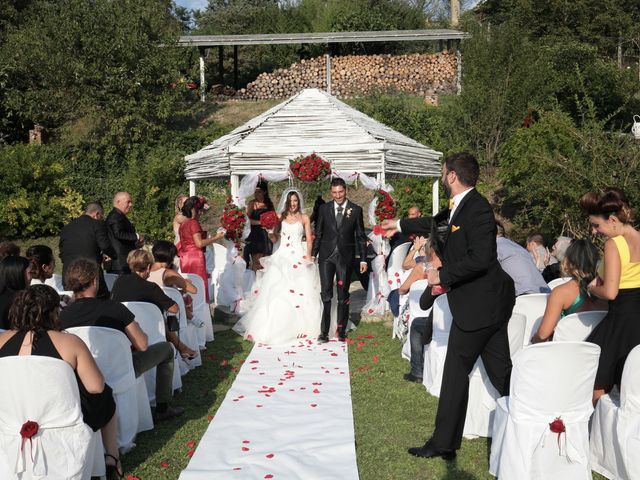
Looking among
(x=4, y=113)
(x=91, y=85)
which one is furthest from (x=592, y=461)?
(x=4, y=113)

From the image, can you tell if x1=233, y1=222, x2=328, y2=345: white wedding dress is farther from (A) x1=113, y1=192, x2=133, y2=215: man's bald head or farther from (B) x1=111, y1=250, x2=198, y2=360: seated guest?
(B) x1=111, y1=250, x2=198, y2=360: seated guest

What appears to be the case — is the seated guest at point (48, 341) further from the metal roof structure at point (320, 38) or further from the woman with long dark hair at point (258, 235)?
the metal roof structure at point (320, 38)

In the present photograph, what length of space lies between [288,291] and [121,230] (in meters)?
2.28

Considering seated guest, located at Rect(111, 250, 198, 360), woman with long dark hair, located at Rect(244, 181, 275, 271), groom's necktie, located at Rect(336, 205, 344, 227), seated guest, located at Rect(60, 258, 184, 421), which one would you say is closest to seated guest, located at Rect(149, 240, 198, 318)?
seated guest, located at Rect(111, 250, 198, 360)

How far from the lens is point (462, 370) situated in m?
4.74

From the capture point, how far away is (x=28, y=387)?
4.03 meters

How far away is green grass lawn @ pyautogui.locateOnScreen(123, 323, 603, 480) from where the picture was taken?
4818 millimetres

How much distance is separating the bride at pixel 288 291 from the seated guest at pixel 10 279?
12.3 feet

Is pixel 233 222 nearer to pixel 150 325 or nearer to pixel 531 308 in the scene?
pixel 150 325

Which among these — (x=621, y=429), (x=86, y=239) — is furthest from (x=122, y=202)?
(x=621, y=429)

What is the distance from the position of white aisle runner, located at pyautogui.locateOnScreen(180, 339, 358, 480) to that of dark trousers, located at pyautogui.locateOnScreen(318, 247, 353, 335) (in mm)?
792

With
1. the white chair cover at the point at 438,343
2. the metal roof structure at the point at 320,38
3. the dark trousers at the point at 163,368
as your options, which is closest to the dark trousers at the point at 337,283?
the white chair cover at the point at 438,343

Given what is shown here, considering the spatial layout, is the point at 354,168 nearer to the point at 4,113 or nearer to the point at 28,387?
the point at 28,387

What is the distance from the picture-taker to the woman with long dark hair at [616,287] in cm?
459
